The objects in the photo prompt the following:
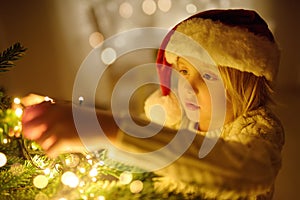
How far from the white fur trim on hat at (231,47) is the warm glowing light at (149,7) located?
25 cm

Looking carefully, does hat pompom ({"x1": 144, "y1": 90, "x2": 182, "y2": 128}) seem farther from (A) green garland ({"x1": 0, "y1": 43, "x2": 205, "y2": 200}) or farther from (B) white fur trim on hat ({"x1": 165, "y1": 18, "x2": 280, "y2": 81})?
(A) green garland ({"x1": 0, "y1": 43, "x2": 205, "y2": 200})

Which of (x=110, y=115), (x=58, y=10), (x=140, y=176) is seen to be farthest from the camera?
(x=58, y=10)

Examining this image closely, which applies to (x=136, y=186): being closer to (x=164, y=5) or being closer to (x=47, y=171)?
(x=47, y=171)

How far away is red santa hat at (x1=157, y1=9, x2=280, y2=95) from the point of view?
80cm

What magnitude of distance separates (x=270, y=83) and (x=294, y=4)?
0.81 feet

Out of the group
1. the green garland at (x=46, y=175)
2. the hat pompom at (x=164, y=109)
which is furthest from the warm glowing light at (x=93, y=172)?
the hat pompom at (x=164, y=109)

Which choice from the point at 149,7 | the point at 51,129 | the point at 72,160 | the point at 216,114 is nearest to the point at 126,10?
the point at 149,7

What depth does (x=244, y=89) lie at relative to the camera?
845mm

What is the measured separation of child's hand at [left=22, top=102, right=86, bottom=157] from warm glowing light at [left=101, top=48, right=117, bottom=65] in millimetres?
644

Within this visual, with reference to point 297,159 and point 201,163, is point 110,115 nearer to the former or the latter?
point 201,163

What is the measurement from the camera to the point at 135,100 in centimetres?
107

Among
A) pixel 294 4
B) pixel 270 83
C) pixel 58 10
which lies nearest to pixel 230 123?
pixel 270 83

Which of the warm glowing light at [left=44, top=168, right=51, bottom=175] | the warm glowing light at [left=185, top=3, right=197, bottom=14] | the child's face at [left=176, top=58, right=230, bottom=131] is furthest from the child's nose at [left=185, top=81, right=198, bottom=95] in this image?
the warm glowing light at [left=44, top=168, right=51, bottom=175]

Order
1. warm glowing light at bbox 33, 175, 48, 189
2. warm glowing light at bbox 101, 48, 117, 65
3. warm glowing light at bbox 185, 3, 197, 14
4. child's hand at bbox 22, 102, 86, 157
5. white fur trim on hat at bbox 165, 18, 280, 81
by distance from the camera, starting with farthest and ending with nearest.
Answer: warm glowing light at bbox 101, 48, 117, 65, warm glowing light at bbox 185, 3, 197, 14, white fur trim on hat at bbox 165, 18, 280, 81, warm glowing light at bbox 33, 175, 48, 189, child's hand at bbox 22, 102, 86, 157
